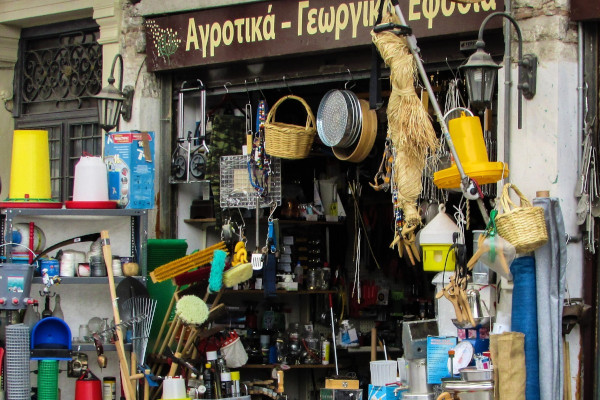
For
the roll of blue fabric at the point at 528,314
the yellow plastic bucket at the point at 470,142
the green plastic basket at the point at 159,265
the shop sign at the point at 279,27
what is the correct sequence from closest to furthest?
the roll of blue fabric at the point at 528,314 < the yellow plastic bucket at the point at 470,142 < the shop sign at the point at 279,27 < the green plastic basket at the point at 159,265

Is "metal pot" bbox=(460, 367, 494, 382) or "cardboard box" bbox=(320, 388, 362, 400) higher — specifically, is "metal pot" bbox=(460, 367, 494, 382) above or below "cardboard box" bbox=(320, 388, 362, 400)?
above

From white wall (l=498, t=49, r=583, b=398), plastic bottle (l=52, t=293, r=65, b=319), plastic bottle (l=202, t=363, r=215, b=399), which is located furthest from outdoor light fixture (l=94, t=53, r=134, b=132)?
white wall (l=498, t=49, r=583, b=398)

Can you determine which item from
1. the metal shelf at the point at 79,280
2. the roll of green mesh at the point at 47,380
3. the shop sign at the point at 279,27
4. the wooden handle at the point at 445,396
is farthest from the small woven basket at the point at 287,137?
the wooden handle at the point at 445,396

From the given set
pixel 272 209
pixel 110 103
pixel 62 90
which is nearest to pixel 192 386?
pixel 272 209

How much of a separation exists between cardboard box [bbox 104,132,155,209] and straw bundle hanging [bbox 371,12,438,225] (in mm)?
2207

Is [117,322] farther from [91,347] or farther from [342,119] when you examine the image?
[342,119]

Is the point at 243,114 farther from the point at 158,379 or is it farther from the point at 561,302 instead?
the point at 561,302

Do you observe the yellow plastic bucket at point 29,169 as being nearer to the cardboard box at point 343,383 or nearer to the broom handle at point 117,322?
the broom handle at point 117,322

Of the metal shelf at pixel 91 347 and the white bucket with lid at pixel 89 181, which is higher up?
the white bucket with lid at pixel 89 181

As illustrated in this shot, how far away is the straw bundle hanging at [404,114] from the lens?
21.9ft

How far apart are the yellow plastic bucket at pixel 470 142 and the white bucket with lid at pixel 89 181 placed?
2.85 m

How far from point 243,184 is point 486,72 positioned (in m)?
2.75

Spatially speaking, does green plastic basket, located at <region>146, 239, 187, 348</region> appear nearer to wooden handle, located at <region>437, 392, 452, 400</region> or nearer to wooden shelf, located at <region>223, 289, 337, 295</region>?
wooden shelf, located at <region>223, 289, 337, 295</region>

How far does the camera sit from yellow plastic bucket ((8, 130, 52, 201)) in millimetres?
7934
